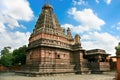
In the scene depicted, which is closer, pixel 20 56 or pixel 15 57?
pixel 20 56

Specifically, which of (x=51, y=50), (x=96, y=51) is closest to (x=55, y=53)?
(x=51, y=50)

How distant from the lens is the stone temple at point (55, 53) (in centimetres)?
2317

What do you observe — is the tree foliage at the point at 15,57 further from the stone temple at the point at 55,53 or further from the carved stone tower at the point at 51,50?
the carved stone tower at the point at 51,50

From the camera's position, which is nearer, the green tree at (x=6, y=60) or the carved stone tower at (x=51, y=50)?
the carved stone tower at (x=51, y=50)

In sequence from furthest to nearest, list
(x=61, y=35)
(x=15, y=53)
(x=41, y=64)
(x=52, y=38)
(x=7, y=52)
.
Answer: (x=7, y=52) → (x=15, y=53) → (x=61, y=35) → (x=52, y=38) → (x=41, y=64)

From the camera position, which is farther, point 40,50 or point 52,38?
point 52,38

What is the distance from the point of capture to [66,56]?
2759 centimetres

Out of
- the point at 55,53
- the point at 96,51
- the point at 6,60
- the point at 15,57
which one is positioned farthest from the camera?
the point at 6,60

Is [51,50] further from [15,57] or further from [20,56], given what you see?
[15,57]

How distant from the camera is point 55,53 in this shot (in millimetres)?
25312

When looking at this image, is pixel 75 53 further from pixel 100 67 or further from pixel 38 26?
pixel 38 26

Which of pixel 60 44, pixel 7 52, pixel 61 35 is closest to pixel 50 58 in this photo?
pixel 60 44

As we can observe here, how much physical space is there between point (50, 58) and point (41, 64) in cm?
261

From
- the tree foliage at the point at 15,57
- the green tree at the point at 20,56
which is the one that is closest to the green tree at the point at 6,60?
the tree foliage at the point at 15,57
